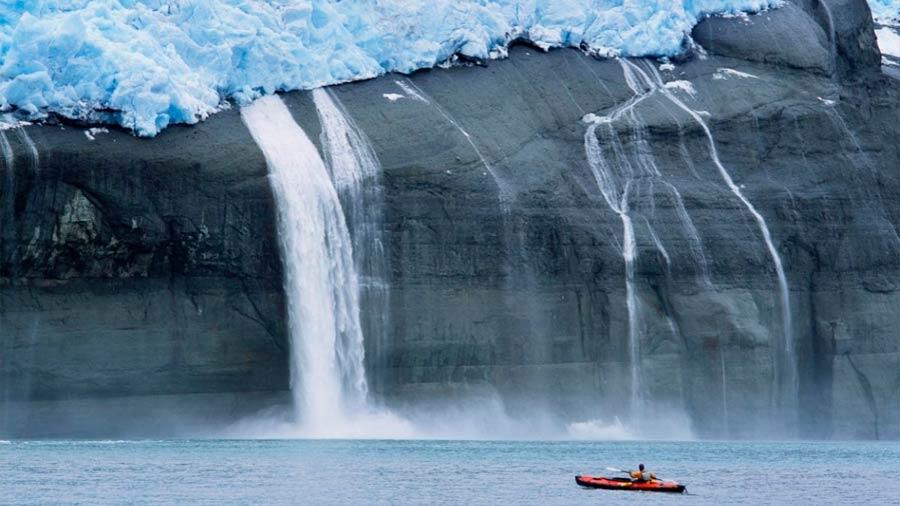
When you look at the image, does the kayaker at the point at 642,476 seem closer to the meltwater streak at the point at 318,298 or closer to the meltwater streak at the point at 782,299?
the meltwater streak at the point at 318,298

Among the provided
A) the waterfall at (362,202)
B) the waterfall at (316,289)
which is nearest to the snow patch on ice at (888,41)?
the waterfall at (362,202)

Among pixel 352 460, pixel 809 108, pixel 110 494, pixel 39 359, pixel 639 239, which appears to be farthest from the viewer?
pixel 809 108

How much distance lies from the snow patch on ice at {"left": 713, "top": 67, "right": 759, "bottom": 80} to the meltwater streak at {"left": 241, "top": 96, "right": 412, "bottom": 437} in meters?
14.2

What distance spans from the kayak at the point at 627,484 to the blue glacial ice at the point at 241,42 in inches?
707

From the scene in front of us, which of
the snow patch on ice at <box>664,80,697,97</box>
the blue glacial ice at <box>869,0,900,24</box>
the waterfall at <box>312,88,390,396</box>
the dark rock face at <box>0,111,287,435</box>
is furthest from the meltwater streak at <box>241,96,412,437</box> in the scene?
the blue glacial ice at <box>869,0,900,24</box>

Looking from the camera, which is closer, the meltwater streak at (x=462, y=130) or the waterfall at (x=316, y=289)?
the waterfall at (x=316, y=289)

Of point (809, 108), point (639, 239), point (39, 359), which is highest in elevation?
point (809, 108)

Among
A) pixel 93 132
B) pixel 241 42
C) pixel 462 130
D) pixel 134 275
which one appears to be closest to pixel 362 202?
pixel 462 130

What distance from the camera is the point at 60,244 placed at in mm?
48844

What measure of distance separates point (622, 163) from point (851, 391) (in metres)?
9.32

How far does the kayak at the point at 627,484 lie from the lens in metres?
37.7

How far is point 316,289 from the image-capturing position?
51219 mm

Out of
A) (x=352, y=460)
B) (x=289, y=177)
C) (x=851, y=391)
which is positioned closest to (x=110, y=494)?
(x=352, y=460)

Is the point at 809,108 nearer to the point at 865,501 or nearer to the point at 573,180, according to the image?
the point at 573,180
